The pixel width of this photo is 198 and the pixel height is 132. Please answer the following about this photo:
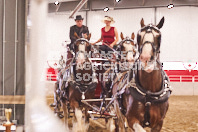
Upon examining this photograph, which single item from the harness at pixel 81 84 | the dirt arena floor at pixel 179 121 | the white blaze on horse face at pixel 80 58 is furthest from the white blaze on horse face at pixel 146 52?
the dirt arena floor at pixel 179 121

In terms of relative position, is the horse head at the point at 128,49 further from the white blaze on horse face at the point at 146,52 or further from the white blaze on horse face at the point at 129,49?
the white blaze on horse face at the point at 146,52

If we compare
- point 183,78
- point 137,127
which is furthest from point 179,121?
point 183,78

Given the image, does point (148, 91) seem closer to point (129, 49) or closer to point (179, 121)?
point (129, 49)

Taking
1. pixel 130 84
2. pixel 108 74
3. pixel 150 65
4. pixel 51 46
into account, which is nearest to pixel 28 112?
pixel 130 84

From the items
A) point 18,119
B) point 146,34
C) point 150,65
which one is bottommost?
point 18,119

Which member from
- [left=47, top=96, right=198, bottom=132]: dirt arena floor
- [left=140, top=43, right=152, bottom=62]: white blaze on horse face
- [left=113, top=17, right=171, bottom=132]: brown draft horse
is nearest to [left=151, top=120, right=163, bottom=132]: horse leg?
[left=113, top=17, right=171, bottom=132]: brown draft horse

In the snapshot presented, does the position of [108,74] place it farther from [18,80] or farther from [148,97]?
[148,97]

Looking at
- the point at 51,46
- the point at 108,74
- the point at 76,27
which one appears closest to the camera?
the point at 108,74

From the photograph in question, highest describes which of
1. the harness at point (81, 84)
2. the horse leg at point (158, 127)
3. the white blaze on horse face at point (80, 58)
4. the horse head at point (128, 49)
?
the horse head at point (128, 49)

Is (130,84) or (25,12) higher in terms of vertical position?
(25,12)

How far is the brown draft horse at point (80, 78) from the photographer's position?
4586 millimetres

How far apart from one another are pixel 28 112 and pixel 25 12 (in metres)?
1.44

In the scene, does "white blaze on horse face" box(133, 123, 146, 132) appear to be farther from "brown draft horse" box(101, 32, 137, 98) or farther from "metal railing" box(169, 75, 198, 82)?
"metal railing" box(169, 75, 198, 82)

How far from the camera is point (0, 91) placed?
3.91m
